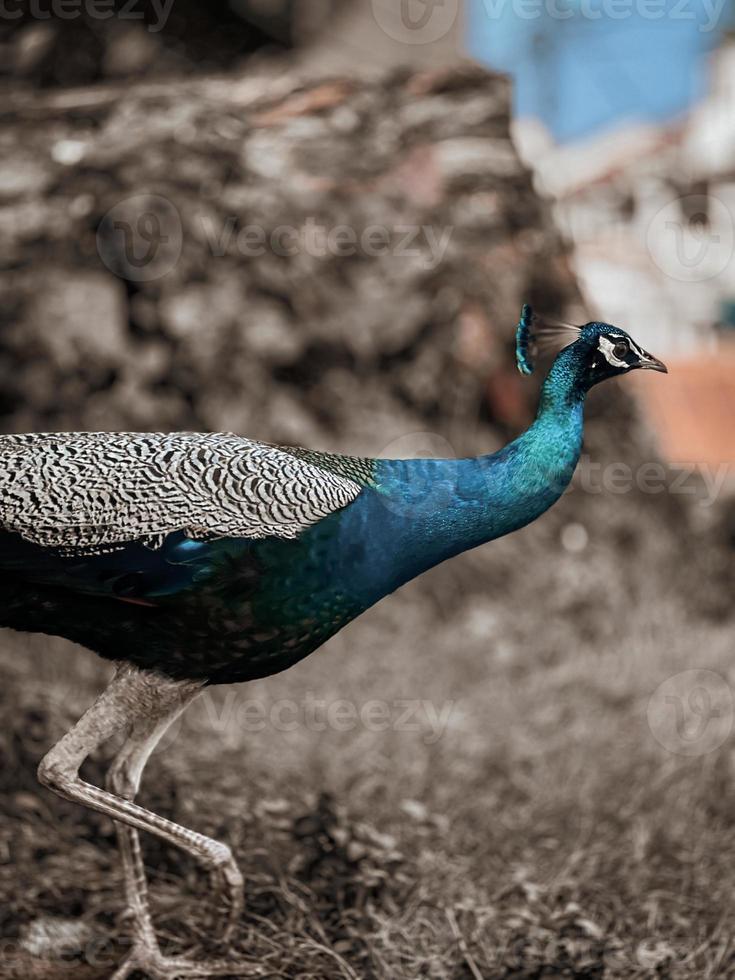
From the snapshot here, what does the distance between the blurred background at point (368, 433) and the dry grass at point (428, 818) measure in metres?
0.01

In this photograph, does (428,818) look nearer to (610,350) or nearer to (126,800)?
(126,800)

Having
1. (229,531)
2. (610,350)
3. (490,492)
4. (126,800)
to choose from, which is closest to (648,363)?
(610,350)

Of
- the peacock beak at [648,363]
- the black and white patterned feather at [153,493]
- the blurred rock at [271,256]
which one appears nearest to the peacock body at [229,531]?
the black and white patterned feather at [153,493]

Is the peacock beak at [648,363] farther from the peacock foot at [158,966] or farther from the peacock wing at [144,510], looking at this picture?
the peacock foot at [158,966]

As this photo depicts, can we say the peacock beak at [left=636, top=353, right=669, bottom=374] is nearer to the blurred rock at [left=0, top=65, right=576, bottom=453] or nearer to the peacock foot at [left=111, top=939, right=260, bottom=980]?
the peacock foot at [left=111, top=939, right=260, bottom=980]

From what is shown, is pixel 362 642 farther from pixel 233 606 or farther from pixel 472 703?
pixel 233 606

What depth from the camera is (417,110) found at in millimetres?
4707

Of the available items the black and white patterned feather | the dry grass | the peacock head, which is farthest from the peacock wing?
the dry grass

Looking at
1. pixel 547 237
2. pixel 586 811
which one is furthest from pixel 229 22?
pixel 586 811

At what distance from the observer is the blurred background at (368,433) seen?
263 centimetres

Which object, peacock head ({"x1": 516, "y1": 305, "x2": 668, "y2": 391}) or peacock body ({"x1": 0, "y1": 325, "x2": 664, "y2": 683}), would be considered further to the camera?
peacock head ({"x1": 516, "y1": 305, "x2": 668, "y2": 391})

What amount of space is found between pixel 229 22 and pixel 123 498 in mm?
4633

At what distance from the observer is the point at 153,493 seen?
1.91 metres

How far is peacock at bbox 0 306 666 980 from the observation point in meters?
1.89
